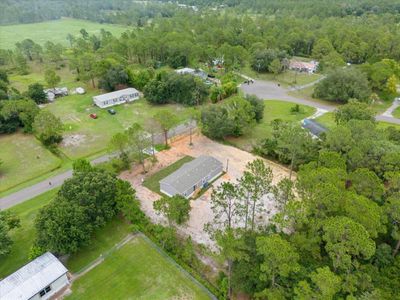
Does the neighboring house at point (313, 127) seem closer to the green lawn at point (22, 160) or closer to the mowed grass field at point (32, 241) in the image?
the mowed grass field at point (32, 241)

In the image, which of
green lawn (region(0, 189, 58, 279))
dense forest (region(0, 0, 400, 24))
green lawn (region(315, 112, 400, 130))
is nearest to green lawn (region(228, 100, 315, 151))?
green lawn (region(315, 112, 400, 130))

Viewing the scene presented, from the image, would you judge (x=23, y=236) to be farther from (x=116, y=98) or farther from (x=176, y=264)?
(x=116, y=98)

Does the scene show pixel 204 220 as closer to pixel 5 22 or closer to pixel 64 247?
pixel 64 247

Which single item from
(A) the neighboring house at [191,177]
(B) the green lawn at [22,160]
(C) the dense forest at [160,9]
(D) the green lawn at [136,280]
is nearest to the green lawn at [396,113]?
(A) the neighboring house at [191,177]

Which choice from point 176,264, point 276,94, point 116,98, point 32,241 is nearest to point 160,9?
point 276,94

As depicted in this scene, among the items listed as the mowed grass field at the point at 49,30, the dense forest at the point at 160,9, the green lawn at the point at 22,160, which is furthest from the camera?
the dense forest at the point at 160,9
